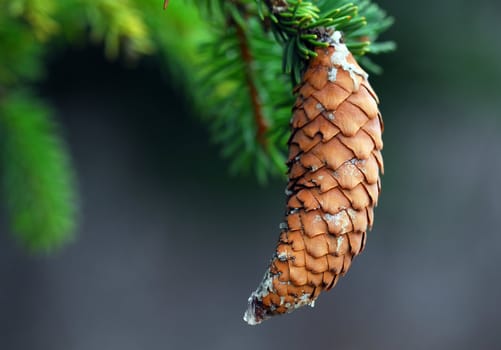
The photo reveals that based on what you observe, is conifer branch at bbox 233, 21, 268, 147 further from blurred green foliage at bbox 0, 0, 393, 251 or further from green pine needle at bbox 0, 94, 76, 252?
green pine needle at bbox 0, 94, 76, 252

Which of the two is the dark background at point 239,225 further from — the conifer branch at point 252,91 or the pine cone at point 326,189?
the pine cone at point 326,189

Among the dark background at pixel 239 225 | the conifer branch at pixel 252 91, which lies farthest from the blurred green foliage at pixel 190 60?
the dark background at pixel 239 225

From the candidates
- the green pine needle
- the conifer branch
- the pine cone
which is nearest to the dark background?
the green pine needle

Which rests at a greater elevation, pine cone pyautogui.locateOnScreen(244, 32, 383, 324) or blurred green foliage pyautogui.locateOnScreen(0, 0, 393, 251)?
blurred green foliage pyautogui.locateOnScreen(0, 0, 393, 251)

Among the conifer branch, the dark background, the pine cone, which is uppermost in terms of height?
the dark background

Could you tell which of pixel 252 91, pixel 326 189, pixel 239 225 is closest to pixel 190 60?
pixel 252 91

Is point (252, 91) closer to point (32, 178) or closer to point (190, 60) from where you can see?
point (190, 60)
